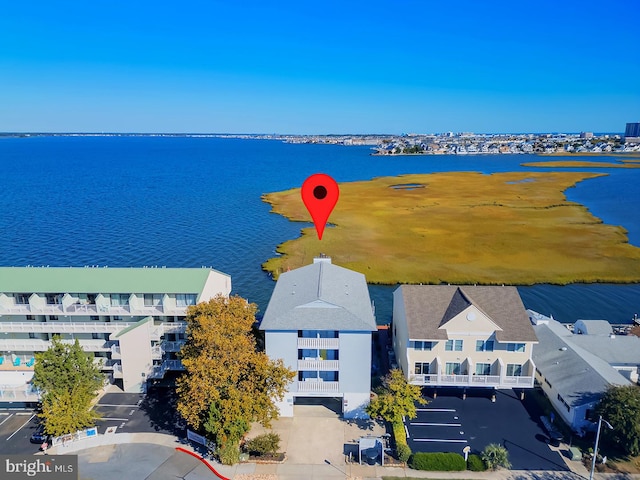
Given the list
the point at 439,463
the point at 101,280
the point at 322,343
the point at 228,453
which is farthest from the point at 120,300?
the point at 439,463

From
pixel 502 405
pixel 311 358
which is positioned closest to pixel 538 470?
pixel 502 405

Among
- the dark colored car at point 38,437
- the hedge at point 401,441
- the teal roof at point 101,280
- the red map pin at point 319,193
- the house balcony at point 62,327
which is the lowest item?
the dark colored car at point 38,437

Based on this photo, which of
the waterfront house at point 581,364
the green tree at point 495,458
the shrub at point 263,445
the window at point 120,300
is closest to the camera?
the green tree at point 495,458

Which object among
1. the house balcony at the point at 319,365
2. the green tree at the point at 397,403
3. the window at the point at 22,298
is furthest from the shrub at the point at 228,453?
the window at the point at 22,298

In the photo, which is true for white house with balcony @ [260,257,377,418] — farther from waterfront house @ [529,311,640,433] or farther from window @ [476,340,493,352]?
waterfront house @ [529,311,640,433]

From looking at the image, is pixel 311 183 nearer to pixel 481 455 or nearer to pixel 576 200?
pixel 481 455

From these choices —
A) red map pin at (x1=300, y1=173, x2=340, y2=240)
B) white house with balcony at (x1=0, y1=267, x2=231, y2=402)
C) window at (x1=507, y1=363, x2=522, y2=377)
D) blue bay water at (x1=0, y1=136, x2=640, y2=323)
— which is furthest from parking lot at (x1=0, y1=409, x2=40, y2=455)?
window at (x1=507, y1=363, x2=522, y2=377)

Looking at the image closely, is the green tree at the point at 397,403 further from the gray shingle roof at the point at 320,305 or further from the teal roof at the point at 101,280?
the teal roof at the point at 101,280
